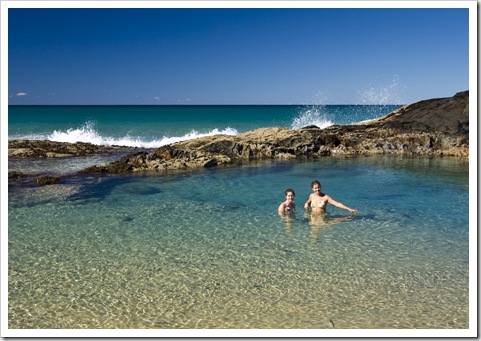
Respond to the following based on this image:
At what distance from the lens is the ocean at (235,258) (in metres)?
7.26

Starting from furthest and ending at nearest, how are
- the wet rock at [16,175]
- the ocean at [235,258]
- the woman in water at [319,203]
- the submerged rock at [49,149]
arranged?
the submerged rock at [49,149]
the wet rock at [16,175]
the woman in water at [319,203]
the ocean at [235,258]

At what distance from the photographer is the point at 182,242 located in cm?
1106

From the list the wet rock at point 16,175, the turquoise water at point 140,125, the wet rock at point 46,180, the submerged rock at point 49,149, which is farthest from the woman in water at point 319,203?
the turquoise water at point 140,125

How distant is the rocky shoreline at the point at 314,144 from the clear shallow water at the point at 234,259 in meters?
6.51

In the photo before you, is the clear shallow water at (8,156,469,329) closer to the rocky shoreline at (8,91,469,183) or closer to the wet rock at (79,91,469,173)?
the wet rock at (79,91,469,173)

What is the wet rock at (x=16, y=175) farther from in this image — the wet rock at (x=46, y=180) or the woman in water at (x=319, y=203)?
the woman in water at (x=319, y=203)

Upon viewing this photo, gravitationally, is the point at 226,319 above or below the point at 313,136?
below

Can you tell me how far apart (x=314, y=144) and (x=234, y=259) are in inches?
762

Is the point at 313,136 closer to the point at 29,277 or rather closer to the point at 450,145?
the point at 450,145

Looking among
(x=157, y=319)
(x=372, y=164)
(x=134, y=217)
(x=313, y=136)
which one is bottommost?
(x=157, y=319)

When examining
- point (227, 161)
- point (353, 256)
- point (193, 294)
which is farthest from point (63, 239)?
point (227, 161)

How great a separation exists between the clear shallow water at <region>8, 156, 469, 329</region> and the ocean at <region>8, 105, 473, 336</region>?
0.03 meters

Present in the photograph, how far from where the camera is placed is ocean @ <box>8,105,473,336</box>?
7258 mm

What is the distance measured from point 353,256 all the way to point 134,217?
6.91m
